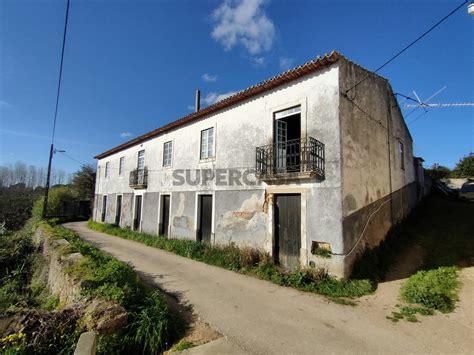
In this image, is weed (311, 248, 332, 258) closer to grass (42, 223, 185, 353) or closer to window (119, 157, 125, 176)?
grass (42, 223, 185, 353)

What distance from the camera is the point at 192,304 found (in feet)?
17.2

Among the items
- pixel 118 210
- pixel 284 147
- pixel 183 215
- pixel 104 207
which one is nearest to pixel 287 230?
pixel 284 147

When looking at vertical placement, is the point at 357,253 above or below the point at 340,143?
below

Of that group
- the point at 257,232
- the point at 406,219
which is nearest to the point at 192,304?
the point at 257,232

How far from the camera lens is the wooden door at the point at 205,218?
10.5m

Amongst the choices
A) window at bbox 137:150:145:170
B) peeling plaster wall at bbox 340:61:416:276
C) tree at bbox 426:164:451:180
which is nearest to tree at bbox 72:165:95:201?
window at bbox 137:150:145:170

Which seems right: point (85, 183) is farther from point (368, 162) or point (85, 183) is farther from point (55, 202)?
point (368, 162)

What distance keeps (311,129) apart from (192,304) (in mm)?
5492

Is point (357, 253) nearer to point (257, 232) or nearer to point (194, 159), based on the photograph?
point (257, 232)

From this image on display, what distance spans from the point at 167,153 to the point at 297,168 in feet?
26.9

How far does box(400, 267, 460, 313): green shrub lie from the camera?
17.5ft

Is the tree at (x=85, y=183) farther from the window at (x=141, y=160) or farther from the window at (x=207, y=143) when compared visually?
the window at (x=207, y=143)

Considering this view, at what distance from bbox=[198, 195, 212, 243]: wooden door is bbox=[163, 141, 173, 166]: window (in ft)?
11.7

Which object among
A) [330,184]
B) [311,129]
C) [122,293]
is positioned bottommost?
[122,293]
